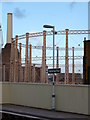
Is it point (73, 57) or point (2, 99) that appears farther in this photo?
point (73, 57)

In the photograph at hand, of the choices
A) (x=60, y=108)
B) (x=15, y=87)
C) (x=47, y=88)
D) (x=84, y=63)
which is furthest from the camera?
(x=84, y=63)

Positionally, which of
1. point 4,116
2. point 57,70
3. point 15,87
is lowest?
point 4,116

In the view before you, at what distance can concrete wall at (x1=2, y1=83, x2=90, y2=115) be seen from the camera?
14.3m

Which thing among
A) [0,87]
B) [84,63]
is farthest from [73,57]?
[0,87]

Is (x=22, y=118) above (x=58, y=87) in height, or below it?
below

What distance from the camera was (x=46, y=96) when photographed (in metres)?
16.7

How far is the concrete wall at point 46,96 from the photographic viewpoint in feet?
47.0

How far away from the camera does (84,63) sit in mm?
42406

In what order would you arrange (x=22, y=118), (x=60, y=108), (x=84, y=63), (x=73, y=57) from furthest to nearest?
(x=73, y=57) → (x=84, y=63) → (x=60, y=108) → (x=22, y=118)

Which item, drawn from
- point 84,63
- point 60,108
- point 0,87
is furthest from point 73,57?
point 60,108

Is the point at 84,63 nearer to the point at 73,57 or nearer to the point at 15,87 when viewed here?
the point at 73,57

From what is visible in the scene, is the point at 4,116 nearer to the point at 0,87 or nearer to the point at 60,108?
the point at 60,108

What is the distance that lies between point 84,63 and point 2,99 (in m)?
24.5

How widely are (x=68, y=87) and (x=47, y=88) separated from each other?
6.49 feet
